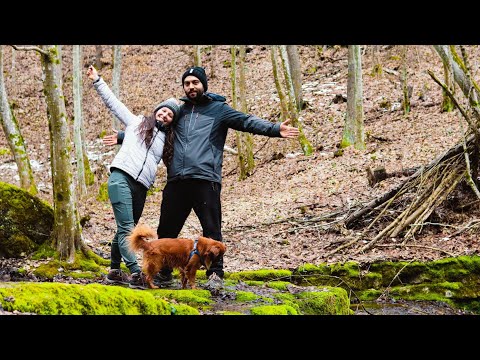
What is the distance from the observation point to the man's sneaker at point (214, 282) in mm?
6184

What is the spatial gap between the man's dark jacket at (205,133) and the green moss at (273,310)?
181cm

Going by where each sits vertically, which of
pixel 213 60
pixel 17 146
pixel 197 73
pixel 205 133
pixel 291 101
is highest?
pixel 213 60

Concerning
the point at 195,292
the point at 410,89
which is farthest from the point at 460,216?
the point at 410,89

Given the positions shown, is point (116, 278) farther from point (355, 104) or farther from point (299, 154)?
point (299, 154)

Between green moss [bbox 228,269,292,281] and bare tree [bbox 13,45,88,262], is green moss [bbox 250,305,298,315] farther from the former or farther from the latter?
bare tree [bbox 13,45,88,262]

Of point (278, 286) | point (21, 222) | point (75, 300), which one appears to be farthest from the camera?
point (21, 222)

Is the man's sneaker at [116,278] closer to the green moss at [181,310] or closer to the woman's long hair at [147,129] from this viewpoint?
the woman's long hair at [147,129]

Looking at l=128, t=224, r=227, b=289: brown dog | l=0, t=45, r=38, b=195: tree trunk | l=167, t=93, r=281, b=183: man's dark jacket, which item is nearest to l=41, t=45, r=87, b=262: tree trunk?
l=167, t=93, r=281, b=183: man's dark jacket

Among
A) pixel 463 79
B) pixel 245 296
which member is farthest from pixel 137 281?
pixel 463 79

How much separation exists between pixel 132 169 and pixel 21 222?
301 centimetres

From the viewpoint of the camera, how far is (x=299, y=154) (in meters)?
19.8

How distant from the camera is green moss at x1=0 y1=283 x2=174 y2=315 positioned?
142 inches

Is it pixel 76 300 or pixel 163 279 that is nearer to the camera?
pixel 76 300

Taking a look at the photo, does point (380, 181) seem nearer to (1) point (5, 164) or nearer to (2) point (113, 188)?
(2) point (113, 188)
